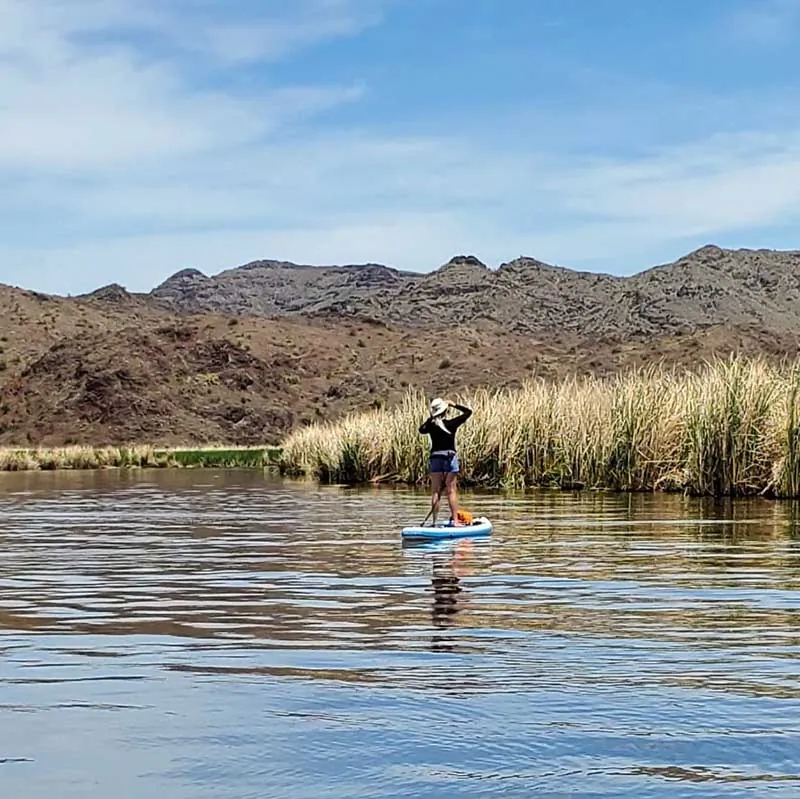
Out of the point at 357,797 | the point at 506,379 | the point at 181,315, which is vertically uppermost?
the point at 181,315

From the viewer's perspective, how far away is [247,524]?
24.3 meters

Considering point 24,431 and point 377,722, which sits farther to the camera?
point 24,431

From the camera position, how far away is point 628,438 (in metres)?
30.7

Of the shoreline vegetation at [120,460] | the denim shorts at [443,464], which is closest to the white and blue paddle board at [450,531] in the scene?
the denim shorts at [443,464]

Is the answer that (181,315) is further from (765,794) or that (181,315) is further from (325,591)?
(765,794)

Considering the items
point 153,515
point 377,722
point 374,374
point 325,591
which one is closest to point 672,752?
point 377,722

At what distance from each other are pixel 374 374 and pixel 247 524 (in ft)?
213

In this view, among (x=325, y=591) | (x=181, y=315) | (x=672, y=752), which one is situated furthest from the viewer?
(x=181, y=315)

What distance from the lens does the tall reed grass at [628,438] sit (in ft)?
89.0

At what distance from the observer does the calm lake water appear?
23.8ft

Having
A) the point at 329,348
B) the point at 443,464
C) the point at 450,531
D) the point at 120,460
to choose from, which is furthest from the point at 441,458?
the point at 329,348

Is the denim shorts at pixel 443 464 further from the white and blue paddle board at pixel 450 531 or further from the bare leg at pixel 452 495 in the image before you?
the white and blue paddle board at pixel 450 531

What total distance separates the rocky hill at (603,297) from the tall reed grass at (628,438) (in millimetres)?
73443

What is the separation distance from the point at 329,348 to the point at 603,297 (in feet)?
117
